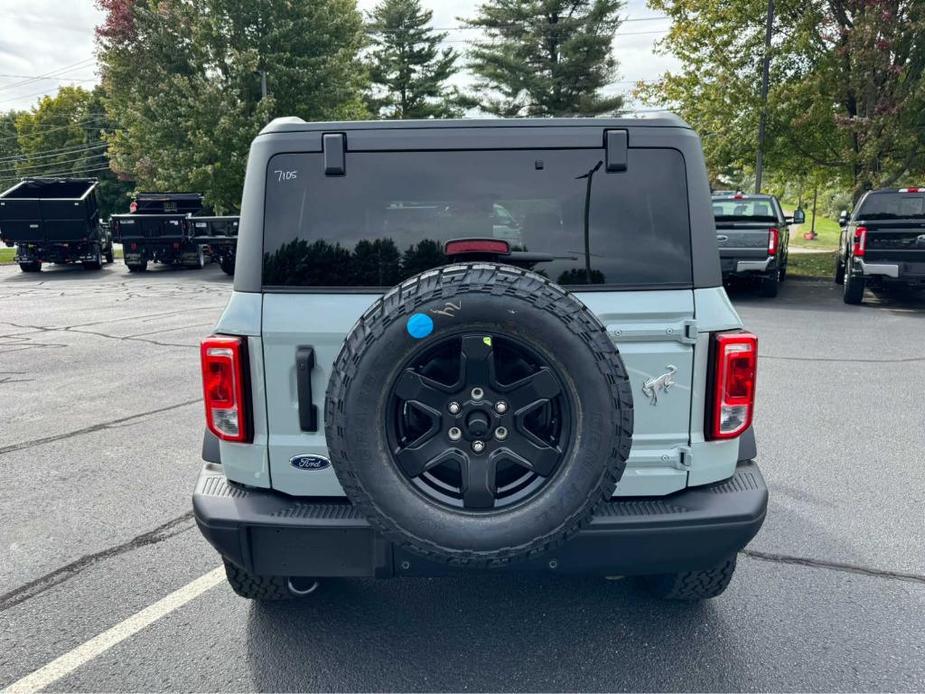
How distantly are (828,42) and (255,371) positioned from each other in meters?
20.9

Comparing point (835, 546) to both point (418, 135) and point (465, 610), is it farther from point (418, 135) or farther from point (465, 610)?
point (418, 135)

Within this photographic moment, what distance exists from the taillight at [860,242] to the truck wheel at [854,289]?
25.4 inches

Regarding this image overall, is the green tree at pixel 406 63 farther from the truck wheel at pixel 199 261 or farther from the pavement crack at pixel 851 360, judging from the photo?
the pavement crack at pixel 851 360

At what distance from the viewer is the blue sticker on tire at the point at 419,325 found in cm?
214

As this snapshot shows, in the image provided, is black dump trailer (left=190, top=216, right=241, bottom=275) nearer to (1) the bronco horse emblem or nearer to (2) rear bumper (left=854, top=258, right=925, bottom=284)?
(2) rear bumper (left=854, top=258, right=925, bottom=284)

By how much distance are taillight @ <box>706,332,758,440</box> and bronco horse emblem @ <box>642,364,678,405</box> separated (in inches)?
6.4

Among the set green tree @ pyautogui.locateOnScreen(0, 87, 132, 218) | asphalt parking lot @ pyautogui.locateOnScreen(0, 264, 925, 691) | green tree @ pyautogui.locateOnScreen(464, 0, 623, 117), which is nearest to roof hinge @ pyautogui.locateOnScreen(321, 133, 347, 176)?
asphalt parking lot @ pyautogui.locateOnScreen(0, 264, 925, 691)

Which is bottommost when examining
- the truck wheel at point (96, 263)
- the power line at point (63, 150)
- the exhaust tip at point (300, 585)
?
the exhaust tip at point (300, 585)

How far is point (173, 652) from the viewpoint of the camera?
2.74m

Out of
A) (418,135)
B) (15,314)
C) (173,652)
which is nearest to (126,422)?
(173,652)

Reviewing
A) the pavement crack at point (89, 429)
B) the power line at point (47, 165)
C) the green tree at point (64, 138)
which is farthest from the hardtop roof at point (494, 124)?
the power line at point (47, 165)

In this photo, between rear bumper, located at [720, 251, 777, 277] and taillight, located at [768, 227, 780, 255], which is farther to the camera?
rear bumper, located at [720, 251, 777, 277]

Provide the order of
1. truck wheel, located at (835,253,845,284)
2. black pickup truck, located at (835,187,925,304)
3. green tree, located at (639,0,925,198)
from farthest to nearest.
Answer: green tree, located at (639,0,925,198) → truck wheel, located at (835,253,845,284) → black pickup truck, located at (835,187,925,304)

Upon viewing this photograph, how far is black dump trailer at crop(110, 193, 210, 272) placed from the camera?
72.1ft
